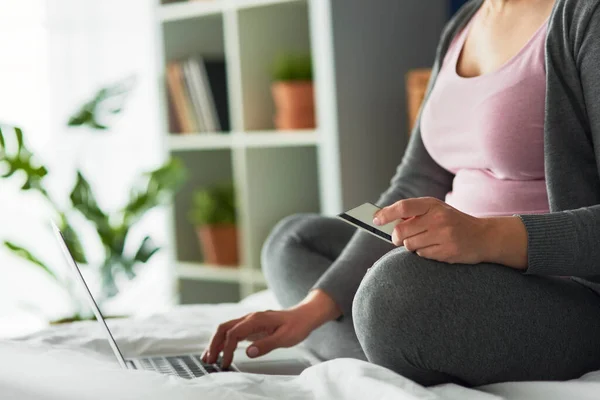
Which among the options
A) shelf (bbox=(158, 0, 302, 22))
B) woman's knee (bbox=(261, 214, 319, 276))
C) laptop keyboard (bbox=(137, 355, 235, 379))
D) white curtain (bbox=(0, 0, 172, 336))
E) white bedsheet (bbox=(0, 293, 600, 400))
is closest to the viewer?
white bedsheet (bbox=(0, 293, 600, 400))

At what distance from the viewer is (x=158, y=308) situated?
3736mm

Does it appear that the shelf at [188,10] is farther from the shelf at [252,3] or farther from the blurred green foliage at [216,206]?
the blurred green foliage at [216,206]

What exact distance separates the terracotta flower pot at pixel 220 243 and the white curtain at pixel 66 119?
0.48m

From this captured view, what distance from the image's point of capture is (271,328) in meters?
1.29

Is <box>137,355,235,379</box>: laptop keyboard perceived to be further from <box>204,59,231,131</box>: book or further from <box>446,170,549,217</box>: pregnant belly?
<box>204,59,231,131</box>: book

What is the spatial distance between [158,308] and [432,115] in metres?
2.51

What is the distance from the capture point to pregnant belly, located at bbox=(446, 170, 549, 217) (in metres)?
1.23

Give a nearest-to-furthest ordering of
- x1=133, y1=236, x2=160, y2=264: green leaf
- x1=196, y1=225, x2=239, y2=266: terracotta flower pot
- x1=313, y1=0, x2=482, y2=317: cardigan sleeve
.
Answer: x1=313, y1=0, x2=482, y2=317: cardigan sleeve < x1=133, y1=236, x2=160, y2=264: green leaf < x1=196, y1=225, x2=239, y2=266: terracotta flower pot

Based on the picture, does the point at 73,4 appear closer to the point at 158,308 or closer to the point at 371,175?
the point at 158,308

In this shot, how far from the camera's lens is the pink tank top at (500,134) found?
121 centimetres

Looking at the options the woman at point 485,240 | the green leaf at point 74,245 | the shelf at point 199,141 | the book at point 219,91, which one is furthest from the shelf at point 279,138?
the woman at point 485,240

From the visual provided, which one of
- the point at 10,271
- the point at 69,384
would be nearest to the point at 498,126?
the point at 69,384

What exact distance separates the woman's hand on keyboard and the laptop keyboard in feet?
0.04

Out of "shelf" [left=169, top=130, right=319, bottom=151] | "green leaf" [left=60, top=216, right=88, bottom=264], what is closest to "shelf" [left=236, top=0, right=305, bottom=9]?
"shelf" [left=169, top=130, right=319, bottom=151]
